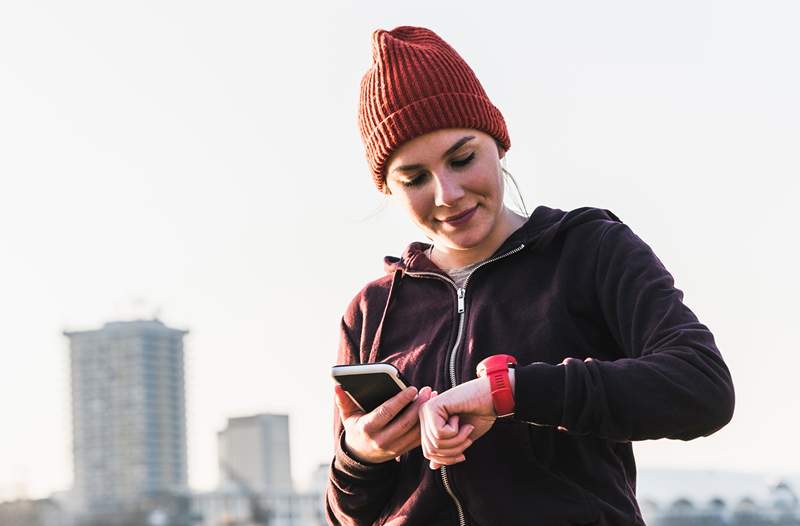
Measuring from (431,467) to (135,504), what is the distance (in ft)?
438

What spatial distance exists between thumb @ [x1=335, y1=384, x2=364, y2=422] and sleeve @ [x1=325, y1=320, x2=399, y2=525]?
108 millimetres

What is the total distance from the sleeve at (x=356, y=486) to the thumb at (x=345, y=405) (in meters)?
0.11

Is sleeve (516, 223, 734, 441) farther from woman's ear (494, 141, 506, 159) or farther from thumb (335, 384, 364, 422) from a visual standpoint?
woman's ear (494, 141, 506, 159)

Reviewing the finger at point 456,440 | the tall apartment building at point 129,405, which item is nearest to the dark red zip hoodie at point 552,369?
the finger at point 456,440

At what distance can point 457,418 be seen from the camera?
143 inches

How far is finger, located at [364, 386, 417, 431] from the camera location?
373 cm

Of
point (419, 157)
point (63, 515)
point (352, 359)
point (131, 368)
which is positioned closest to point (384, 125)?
point (419, 157)

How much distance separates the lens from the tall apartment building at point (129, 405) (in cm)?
15475

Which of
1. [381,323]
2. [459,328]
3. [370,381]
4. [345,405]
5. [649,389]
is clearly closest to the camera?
[649,389]

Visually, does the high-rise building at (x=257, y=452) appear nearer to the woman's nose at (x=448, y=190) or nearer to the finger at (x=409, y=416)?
the woman's nose at (x=448, y=190)

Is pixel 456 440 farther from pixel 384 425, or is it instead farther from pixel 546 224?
pixel 546 224

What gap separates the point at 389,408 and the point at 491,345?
340mm

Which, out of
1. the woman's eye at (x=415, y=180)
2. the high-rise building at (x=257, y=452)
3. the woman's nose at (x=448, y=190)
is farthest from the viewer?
the high-rise building at (x=257, y=452)

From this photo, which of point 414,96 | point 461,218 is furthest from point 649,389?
point 414,96
